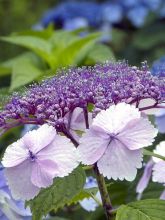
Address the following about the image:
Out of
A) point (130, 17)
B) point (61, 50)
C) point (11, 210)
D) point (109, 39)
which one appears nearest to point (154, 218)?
point (11, 210)

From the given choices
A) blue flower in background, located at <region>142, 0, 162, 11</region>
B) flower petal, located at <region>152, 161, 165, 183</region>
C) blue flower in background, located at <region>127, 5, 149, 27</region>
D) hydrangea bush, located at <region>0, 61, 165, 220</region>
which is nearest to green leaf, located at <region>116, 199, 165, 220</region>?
hydrangea bush, located at <region>0, 61, 165, 220</region>

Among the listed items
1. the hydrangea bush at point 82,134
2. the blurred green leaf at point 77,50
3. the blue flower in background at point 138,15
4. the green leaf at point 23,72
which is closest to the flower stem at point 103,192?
the hydrangea bush at point 82,134

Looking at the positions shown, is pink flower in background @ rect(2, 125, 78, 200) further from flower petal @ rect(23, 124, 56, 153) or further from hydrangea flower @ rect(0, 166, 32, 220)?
hydrangea flower @ rect(0, 166, 32, 220)

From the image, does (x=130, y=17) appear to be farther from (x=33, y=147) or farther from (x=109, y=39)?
(x=33, y=147)

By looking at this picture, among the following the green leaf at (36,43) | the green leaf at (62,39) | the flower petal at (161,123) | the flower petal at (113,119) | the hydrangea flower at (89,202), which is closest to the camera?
the flower petal at (113,119)

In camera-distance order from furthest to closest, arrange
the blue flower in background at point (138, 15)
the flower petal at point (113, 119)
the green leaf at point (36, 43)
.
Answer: the blue flower in background at point (138, 15) < the green leaf at point (36, 43) < the flower petal at point (113, 119)

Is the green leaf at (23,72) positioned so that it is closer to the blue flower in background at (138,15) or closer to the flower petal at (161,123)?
the flower petal at (161,123)

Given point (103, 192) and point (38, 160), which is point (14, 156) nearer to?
point (38, 160)
